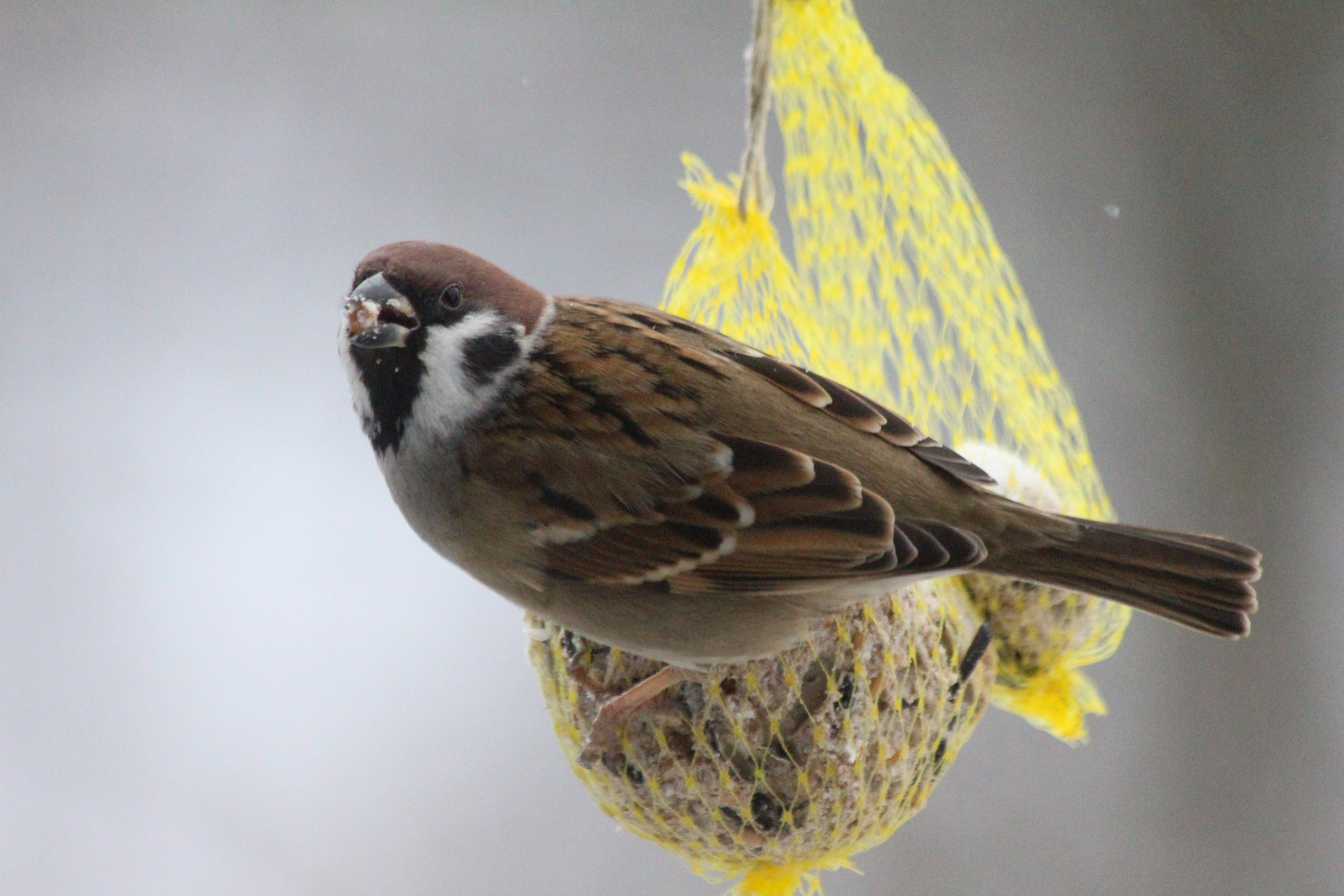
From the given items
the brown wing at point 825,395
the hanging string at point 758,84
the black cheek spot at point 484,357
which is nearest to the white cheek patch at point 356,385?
the black cheek spot at point 484,357

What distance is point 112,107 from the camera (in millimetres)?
3967

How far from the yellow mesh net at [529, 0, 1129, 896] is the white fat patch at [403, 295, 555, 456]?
393 millimetres

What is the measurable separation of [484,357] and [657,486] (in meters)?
0.29

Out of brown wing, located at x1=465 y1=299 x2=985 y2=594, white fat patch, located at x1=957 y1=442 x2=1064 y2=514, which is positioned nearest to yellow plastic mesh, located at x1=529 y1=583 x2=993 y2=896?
brown wing, located at x1=465 y1=299 x2=985 y2=594

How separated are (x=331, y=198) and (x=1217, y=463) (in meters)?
2.69

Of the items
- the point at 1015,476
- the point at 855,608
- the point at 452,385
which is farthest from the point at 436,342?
the point at 1015,476

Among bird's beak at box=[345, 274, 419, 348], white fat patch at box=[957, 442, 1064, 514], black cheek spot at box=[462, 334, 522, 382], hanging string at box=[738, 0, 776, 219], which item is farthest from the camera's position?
white fat patch at box=[957, 442, 1064, 514]

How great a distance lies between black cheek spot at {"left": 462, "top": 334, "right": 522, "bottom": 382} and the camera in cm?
179

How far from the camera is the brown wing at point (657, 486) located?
177 cm

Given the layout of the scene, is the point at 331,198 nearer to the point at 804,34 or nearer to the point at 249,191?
the point at 249,191

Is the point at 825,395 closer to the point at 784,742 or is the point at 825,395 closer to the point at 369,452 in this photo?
the point at 784,742

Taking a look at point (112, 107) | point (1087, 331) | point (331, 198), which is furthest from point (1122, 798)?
point (112, 107)

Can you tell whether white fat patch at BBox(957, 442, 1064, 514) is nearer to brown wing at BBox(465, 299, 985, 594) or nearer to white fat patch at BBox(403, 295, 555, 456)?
brown wing at BBox(465, 299, 985, 594)

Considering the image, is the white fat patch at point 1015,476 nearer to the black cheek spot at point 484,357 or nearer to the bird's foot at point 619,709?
the bird's foot at point 619,709
